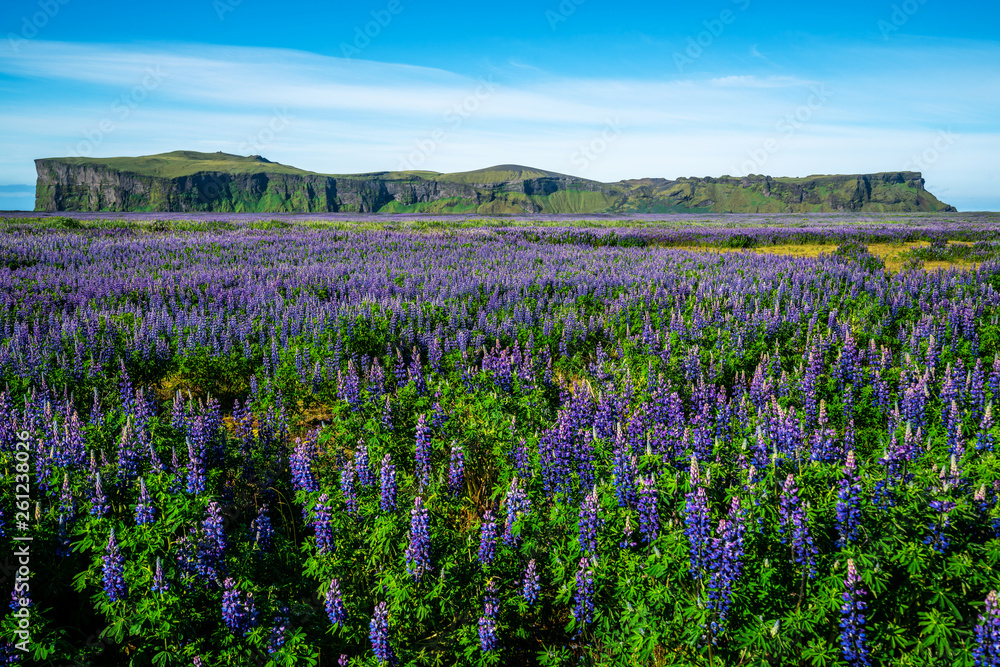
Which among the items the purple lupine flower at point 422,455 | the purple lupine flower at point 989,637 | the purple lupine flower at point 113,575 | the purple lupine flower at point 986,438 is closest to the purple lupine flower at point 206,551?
the purple lupine flower at point 113,575

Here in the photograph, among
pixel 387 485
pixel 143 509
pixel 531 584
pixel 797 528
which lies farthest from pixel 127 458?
pixel 797 528

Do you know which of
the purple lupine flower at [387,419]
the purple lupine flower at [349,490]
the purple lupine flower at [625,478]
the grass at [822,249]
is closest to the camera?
the purple lupine flower at [625,478]

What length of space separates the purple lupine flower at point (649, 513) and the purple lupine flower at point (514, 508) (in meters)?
0.78

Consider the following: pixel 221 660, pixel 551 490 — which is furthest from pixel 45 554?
pixel 551 490

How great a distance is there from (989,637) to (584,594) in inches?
76.6

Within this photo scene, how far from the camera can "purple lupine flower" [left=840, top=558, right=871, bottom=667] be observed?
2.59m

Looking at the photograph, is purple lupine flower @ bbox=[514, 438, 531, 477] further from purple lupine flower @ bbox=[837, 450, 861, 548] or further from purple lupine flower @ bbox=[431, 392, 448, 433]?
purple lupine flower @ bbox=[837, 450, 861, 548]

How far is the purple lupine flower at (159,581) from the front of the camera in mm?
2779

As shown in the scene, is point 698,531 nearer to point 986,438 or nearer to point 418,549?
point 418,549

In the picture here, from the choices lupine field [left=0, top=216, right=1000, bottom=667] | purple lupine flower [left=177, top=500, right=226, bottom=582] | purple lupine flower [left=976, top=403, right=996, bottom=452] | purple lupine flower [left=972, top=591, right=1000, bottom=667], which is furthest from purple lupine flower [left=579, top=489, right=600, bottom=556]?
purple lupine flower [left=976, top=403, right=996, bottom=452]

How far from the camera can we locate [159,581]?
2807 mm

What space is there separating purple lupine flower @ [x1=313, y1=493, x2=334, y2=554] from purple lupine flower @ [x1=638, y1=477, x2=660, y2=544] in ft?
6.71

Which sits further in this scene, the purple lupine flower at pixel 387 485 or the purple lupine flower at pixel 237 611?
the purple lupine flower at pixel 387 485

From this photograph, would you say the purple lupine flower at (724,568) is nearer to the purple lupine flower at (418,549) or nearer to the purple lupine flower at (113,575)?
the purple lupine flower at (418,549)
